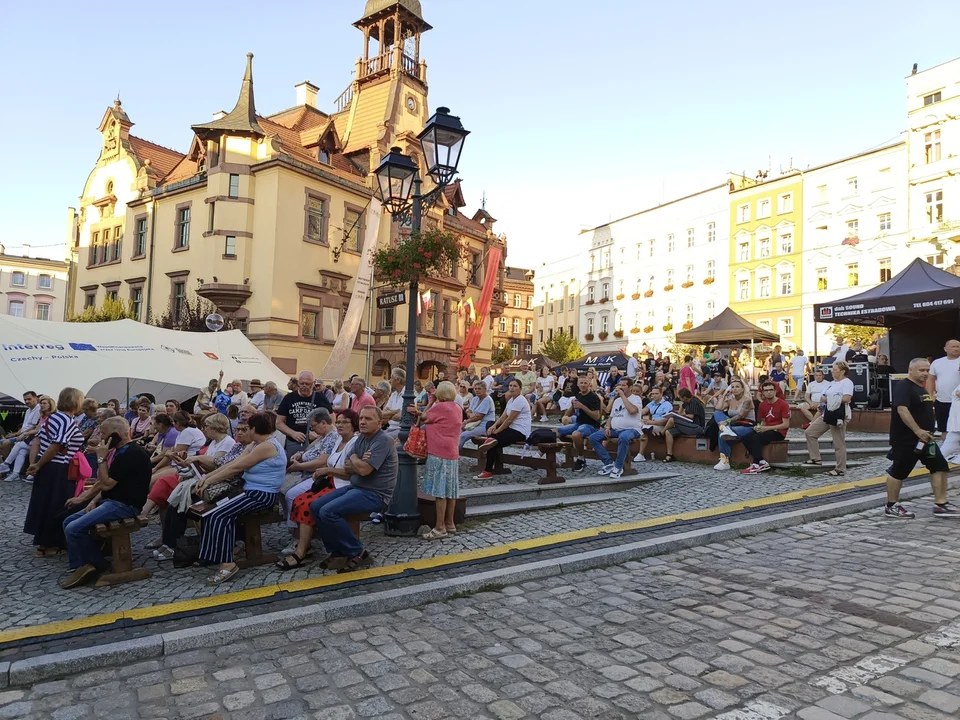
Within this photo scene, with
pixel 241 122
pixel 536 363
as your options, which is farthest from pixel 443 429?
pixel 241 122

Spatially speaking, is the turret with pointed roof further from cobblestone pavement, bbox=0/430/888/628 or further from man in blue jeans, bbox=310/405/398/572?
man in blue jeans, bbox=310/405/398/572

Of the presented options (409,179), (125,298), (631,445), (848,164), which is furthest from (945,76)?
(125,298)

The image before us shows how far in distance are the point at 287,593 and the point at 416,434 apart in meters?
2.54

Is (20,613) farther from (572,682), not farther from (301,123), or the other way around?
(301,123)

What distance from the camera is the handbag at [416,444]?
7320mm

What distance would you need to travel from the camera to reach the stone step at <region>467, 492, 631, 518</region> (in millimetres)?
8242

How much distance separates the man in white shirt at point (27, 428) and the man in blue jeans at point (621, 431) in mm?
10354

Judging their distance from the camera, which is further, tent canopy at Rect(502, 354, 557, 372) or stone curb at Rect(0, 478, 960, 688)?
tent canopy at Rect(502, 354, 557, 372)

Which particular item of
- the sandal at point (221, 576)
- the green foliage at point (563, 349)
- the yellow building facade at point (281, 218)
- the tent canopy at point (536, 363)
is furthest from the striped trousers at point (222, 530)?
the green foliage at point (563, 349)

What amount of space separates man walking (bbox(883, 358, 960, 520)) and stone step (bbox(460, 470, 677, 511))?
355cm

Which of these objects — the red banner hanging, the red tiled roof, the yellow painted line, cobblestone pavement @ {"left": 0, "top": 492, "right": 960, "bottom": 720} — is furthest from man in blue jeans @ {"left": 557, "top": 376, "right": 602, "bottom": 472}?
the red tiled roof

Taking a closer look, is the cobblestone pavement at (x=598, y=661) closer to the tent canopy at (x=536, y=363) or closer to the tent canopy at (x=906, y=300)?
the tent canopy at (x=906, y=300)

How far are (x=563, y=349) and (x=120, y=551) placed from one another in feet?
176

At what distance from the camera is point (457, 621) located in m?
4.89
